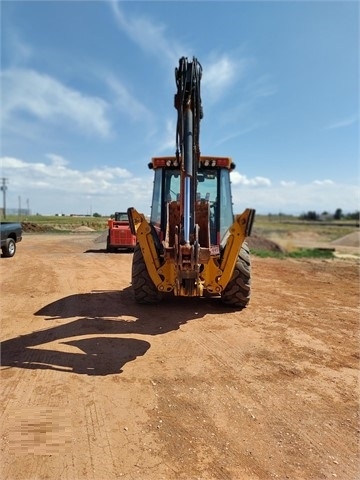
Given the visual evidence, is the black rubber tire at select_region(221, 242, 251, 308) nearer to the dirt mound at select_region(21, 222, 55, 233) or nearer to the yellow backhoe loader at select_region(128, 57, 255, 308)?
the yellow backhoe loader at select_region(128, 57, 255, 308)

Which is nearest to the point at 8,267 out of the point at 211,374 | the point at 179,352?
the point at 179,352

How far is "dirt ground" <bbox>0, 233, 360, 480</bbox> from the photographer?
112 inches

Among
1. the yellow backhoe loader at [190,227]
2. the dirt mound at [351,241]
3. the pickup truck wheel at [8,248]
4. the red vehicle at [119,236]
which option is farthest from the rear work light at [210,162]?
the dirt mound at [351,241]

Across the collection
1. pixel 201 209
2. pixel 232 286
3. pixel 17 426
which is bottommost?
pixel 17 426

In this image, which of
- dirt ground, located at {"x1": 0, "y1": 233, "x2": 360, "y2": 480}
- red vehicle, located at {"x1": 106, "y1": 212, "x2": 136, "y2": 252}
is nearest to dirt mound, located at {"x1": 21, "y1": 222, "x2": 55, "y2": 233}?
red vehicle, located at {"x1": 106, "y1": 212, "x2": 136, "y2": 252}

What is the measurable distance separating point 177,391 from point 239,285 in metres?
3.15

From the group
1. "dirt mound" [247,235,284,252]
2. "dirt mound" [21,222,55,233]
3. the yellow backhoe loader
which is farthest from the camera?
"dirt mound" [21,222,55,233]

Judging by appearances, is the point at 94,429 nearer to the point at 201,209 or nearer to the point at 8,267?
the point at 201,209

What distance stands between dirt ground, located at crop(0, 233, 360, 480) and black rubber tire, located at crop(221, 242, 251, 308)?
236mm

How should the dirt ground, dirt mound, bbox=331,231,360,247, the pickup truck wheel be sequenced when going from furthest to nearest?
dirt mound, bbox=331,231,360,247 → the pickup truck wheel → the dirt ground

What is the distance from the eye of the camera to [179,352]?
4.86 m

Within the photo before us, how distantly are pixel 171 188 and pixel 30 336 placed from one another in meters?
3.66

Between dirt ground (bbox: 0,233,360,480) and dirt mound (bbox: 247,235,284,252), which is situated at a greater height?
dirt mound (bbox: 247,235,284,252)

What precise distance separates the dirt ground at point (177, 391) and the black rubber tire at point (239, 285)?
0.24 m
